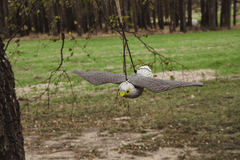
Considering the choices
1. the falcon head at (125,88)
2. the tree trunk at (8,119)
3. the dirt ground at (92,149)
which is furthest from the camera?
the dirt ground at (92,149)

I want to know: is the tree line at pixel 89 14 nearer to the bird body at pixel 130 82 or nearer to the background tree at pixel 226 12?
the background tree at pixel 226 12

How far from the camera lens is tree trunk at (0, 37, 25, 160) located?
217 centimetres

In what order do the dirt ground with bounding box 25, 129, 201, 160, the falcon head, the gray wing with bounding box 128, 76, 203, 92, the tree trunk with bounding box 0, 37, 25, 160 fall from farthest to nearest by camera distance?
the dirt ground with bounding box 25, 129, 201, 160, the tree trunk with bounding box 0, 37, 25, 160, the falcon head, the gray wing with bounding box 128, 76, 203, 92

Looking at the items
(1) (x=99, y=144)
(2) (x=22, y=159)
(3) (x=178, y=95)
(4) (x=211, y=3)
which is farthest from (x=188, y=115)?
(4) (x=211, y=3)

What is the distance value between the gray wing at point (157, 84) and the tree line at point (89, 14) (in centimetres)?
105

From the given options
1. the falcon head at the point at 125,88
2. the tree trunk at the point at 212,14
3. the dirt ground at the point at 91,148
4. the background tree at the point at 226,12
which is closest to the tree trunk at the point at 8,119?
the falcon head at the point at 125,88

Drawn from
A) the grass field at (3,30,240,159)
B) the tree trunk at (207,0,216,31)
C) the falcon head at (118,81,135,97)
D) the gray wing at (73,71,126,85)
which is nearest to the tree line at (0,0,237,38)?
the tree trunk at (207,0,216,31)

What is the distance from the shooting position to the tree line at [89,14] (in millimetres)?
3034

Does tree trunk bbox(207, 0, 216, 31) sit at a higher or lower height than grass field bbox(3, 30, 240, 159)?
higher

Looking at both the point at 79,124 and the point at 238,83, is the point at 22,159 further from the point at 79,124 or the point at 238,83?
the point at 238,83

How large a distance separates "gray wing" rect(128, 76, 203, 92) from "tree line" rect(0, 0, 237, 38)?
1.05 m

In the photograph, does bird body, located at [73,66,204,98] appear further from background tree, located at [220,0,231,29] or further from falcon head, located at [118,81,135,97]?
background tree, located at [220,0,231,29]

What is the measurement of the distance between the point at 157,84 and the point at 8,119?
1.39m

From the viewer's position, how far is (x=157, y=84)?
1594mm
